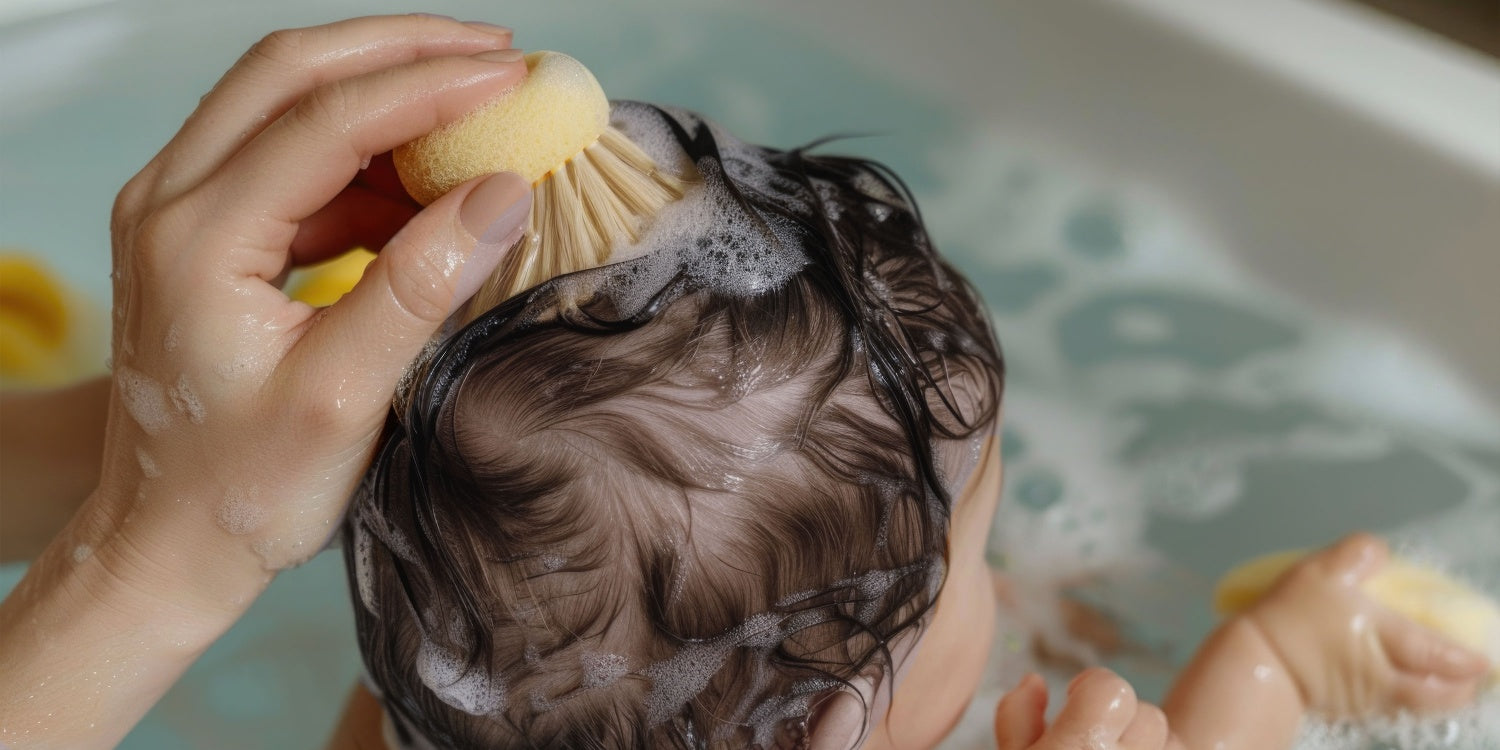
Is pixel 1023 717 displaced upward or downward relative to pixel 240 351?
downward

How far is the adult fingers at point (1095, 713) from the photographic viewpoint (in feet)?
2.73

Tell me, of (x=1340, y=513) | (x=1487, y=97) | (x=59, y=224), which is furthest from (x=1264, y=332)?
(x=59, y=224)

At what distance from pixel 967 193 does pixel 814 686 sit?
956 millimetres

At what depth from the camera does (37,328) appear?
135 centimetres

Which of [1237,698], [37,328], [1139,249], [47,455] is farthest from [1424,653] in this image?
[37,328]

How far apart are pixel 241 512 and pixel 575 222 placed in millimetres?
261

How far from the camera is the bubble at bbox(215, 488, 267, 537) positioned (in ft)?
2.18

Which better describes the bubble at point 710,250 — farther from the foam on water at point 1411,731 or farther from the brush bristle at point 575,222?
the foam on water at point 1411,731

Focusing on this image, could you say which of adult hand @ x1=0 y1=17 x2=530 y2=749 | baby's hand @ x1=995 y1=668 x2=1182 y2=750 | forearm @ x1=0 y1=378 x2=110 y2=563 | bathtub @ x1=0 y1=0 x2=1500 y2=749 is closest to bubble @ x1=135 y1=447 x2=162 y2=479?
adult hand @ x1=0 y1=17 x2=530 y2=749

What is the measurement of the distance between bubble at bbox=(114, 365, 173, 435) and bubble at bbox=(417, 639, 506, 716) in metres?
0.24

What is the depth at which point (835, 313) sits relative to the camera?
71 cm

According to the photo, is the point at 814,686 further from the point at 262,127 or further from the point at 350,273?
the point at 350,273

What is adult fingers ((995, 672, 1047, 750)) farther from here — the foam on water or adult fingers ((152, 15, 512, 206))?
adult fingers ((152, 15, 512, 206))

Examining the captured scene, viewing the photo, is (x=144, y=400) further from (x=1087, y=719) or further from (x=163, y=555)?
(x=1087, y=719)
